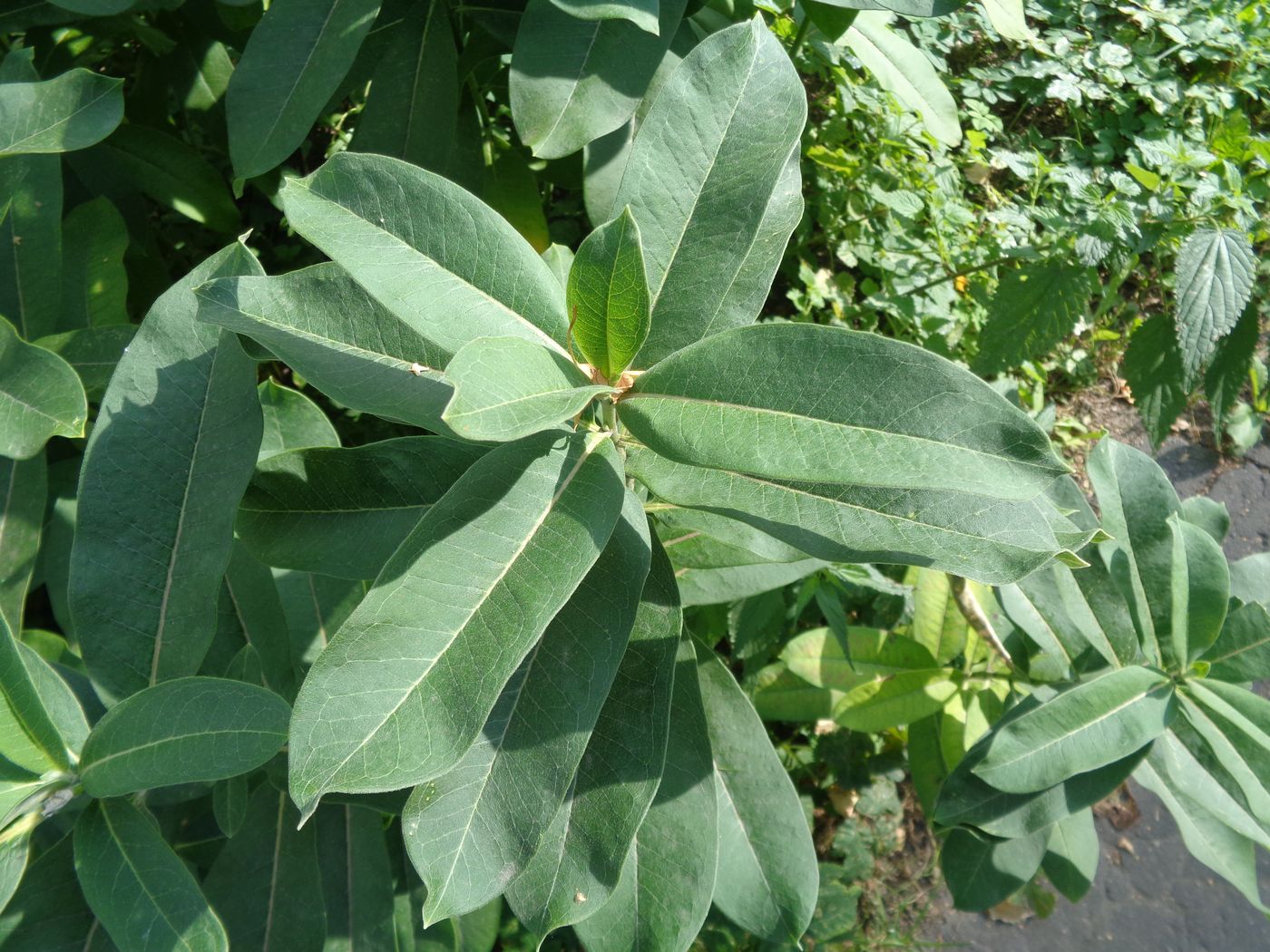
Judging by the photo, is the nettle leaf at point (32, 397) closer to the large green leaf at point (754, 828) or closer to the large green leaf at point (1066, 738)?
the large green leaf at point (754, 828)

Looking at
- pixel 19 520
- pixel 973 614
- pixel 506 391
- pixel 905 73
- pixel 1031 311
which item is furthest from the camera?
pixel 1031 311

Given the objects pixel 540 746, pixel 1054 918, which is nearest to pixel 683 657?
pixel 540 746

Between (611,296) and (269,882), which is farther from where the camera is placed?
(269,882)

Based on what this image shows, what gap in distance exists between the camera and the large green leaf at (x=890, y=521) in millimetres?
1008

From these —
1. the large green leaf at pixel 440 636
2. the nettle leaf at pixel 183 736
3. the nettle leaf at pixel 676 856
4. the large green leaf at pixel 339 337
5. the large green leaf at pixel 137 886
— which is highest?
the large green leaf at pixel 339 337

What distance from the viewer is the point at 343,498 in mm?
1190

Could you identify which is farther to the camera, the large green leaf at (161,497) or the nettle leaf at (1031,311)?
the nettle leaf at (1031,311)

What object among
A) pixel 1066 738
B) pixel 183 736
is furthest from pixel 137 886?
pixel 1066 738

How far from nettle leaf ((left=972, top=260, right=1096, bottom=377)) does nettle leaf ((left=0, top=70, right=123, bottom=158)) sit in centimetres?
227

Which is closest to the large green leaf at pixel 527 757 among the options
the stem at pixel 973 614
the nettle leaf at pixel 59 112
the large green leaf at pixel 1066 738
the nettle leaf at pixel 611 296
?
the nettle leaf at pixel 611 296

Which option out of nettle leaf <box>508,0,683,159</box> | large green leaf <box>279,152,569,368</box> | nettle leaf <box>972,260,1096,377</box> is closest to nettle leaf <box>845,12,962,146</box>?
nettle leaf <box>972,260,1096,377</box>

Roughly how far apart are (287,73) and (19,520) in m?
0.83

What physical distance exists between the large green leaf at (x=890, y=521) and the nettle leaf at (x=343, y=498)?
1.01 feet

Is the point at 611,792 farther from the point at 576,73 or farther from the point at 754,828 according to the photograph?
the point at 576,73
